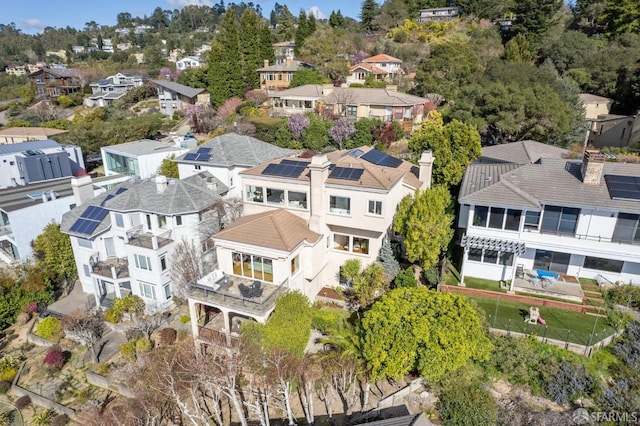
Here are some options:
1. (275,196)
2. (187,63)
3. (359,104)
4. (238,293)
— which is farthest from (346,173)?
(187,63)

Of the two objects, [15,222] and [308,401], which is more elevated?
[15,222]

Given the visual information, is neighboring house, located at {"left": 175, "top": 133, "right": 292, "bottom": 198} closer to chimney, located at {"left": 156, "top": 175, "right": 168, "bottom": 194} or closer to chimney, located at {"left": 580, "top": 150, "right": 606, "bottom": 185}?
chimney, located at {"left": 156, "top": 175, "right": 168, "bottom": 194}

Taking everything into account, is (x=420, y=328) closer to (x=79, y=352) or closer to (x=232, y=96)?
(x=79, y=352)

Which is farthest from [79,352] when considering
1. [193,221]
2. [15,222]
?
[15,222]

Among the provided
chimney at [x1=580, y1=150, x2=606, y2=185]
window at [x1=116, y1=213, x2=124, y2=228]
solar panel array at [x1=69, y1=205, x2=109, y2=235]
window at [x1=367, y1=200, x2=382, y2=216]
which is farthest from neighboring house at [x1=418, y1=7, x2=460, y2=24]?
window at [x1=116, y1=213, x2=124, y2=228]

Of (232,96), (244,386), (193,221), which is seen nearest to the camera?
(244,386)

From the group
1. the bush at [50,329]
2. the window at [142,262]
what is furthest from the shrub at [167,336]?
the bush at [50,329]

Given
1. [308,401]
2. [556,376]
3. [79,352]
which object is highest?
[556,376]
